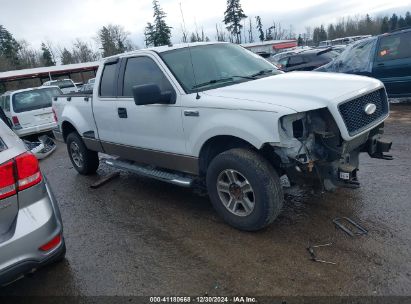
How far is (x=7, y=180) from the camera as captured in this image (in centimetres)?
275

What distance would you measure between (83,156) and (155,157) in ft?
7.59

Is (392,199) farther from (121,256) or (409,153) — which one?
(121,256)

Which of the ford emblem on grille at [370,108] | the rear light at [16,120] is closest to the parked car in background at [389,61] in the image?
the ford emblem on grille at [370,108]

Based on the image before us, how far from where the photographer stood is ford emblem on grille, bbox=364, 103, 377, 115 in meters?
3.78

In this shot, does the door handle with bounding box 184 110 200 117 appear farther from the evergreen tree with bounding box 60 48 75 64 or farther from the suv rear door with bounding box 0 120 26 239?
the evergreen tree with bounding box 60 48 75 64

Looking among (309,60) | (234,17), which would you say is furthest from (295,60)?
(234,17)

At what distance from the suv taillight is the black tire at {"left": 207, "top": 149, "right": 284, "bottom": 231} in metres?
1.77

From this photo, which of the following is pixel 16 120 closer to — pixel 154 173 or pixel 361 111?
pixel 154 173

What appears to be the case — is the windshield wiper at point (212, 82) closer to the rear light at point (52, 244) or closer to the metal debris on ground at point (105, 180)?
the rear light at point (52, 244)

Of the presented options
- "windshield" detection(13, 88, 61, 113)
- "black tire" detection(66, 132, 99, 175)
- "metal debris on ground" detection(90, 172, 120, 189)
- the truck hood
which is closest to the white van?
"windshield" detection(13, 88, 61, 113)

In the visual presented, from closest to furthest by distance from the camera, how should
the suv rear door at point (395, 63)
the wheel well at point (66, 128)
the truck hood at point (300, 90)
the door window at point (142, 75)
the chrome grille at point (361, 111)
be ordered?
the truck hood at point (300, 90), the chrome grille at point (361, 111), the door window at point (142, 75), the wheel well at point (66, 128), the suv rear door at point (395, 63)

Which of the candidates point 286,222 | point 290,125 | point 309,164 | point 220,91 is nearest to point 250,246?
point 286,222

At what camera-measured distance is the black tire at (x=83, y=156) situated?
6547mm

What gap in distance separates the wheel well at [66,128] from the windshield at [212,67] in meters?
2.90
